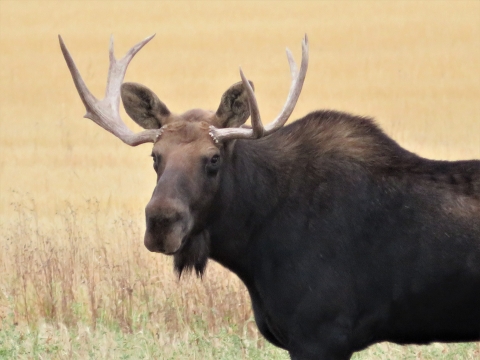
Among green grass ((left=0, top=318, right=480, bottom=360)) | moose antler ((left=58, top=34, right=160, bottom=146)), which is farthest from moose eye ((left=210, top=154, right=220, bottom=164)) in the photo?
green grass ((left=0, top=318, right=480, bottom=360))

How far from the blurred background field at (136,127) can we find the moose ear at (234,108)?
7.43 feet

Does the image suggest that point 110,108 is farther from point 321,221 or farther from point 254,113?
point 321,221

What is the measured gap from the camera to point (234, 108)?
645 centimetres

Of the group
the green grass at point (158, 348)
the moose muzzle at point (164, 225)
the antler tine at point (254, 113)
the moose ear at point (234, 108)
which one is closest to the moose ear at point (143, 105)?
the moose ear at point (234, 108)

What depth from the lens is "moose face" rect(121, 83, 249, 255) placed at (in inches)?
231

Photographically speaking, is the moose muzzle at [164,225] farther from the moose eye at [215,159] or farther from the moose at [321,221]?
the moose eye at [215,159]

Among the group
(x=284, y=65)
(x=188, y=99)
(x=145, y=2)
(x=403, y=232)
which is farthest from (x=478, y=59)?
(x=403, y=232)

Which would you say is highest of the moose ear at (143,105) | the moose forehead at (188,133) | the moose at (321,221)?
the moose ear at (143,105)

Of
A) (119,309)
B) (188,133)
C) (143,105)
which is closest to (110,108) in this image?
(143,105)

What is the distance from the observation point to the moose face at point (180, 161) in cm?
588

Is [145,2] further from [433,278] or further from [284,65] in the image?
[433,278]

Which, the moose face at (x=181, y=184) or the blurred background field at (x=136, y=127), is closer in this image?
the moose face at (x=181, y=184)

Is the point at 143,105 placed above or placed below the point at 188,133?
above

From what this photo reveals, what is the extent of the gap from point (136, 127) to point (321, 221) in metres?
11.0
